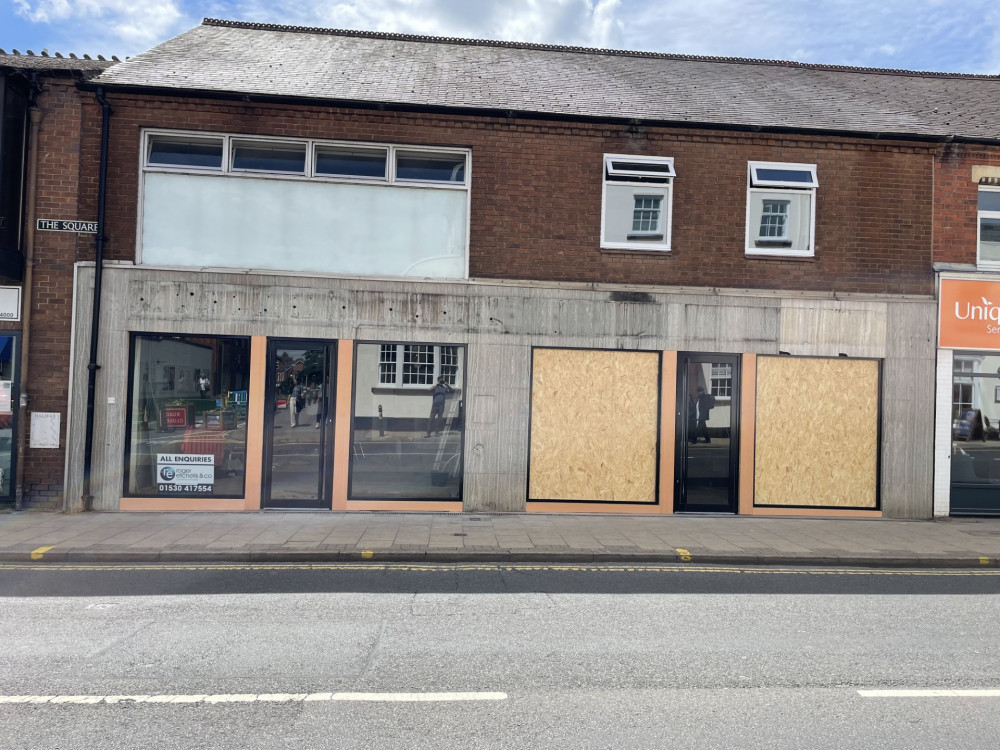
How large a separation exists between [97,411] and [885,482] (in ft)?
39.1

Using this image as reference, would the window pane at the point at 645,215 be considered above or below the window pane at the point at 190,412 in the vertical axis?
above

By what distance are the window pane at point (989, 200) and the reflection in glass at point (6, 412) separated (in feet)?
49.3

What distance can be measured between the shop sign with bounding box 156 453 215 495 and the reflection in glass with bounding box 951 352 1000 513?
38.0 ft

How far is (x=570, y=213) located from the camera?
11.4 metres

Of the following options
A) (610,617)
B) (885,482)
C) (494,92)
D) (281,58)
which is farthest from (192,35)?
(885,482)

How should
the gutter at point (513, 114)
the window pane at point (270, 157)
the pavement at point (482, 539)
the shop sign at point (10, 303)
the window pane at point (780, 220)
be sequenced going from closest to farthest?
the pavement at point (482, 539)
the shop sign at point (10, 303)
the gutter at point (513, 114)
the window pane at point (270, 157)
the window pane at point (780, 220)

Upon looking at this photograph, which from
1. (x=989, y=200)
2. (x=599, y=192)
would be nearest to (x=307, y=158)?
(x=599, y=192)

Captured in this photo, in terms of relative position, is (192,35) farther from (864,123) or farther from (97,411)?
(864,123)

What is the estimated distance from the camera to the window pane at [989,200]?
12.1 metres

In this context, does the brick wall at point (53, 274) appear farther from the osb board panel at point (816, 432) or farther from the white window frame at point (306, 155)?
the osb board panel at point (816, 432)

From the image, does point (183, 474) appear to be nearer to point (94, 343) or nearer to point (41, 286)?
point (94, 343)

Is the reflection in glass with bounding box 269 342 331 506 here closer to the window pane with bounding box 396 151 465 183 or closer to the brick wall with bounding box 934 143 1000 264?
the window pane with bounding box 396 151 465 183

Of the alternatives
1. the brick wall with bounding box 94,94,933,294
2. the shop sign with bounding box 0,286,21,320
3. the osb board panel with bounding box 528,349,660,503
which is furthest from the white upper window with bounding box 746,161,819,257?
the shop sign with bounding box 0,286,21,320

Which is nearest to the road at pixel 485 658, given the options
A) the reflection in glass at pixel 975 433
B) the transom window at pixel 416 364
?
the transom window at pixel 416 364
